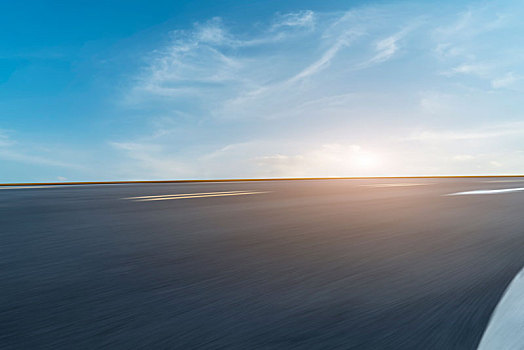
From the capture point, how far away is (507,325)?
4.59 feet

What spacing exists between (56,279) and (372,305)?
6.07ft

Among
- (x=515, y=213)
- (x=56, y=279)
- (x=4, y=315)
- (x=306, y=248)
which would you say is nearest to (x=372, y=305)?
(x=306, y=248)

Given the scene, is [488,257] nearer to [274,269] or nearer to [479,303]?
[479,303]

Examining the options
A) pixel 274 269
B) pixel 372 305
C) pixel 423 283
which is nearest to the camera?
pixel 372 305

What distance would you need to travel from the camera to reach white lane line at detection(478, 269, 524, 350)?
1241mm

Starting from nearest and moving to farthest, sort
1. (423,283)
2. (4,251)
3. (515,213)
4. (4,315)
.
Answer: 1. (4,315)
2. (423,283)
3. (4,251)
4. (515,213)

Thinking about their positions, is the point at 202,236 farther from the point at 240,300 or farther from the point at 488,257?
the point at 488,257

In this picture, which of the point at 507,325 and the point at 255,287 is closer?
the point at 507,325

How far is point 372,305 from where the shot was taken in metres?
1.61

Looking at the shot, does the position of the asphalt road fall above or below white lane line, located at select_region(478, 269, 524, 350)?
above

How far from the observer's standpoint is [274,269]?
2215mm

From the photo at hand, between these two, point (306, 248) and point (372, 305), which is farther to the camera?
point (306, 248)

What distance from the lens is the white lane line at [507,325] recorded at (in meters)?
1.24

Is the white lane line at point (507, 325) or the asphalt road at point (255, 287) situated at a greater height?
the asphalt road at point (255, 287)
